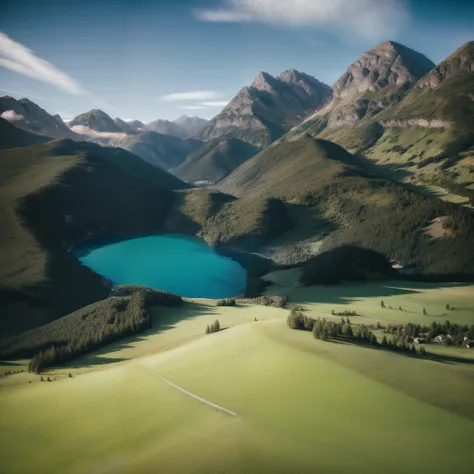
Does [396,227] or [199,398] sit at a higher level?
[396,227]

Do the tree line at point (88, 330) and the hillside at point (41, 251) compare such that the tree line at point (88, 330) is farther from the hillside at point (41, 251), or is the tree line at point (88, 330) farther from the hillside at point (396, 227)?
the hillside at point (396, 227)

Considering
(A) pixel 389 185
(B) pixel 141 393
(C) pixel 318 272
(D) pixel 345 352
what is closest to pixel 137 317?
(B) pixel 141 393

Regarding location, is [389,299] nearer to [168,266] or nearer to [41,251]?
[168,266]

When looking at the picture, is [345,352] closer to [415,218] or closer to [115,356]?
[115,356]

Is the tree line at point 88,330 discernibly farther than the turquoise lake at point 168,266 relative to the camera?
No

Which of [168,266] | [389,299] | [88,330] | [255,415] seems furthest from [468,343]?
[168,266]

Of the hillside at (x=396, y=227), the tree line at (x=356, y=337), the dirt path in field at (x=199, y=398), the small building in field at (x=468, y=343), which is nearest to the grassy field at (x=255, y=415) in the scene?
the dirt path in field at (x=199, y=398)

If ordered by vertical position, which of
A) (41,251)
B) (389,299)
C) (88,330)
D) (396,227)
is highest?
(396,227)

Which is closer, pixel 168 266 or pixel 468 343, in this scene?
pixel 468 343
